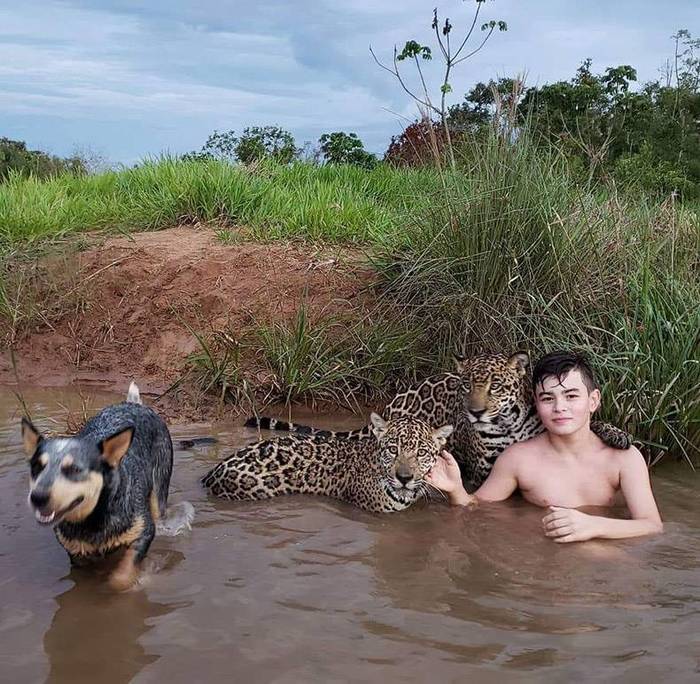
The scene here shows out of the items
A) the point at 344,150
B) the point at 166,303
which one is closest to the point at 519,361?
the point at 166,303

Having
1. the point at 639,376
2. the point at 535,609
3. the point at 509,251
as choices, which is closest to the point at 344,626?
the point at 535,609

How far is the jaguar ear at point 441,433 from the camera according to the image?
5395 mm

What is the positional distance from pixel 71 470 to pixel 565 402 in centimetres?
288

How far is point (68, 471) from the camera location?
3711 mm

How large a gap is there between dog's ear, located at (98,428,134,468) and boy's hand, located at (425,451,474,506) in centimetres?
211

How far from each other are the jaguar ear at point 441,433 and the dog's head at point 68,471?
2174mm

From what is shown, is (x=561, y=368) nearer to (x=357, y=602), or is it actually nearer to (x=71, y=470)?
(x=357, y=602)

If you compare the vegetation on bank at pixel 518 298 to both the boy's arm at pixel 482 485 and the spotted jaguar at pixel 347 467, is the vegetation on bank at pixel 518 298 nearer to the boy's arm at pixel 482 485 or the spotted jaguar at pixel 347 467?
the boy's arm at pixel 482 485

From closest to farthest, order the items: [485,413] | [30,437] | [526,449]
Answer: [30,437]
[526,449]
[485,413]

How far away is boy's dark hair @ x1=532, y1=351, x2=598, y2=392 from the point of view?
5.20 m

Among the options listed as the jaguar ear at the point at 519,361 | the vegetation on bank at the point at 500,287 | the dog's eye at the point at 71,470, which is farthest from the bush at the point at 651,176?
the dog's eye at the point at 71,470

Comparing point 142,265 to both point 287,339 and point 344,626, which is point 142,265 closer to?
point 287,339

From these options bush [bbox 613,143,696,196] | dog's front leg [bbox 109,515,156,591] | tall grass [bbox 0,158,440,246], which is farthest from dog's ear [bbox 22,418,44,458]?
bush [bbox 613,143,696,196]

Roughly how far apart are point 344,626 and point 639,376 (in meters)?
3.30
